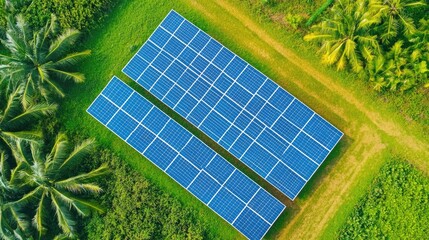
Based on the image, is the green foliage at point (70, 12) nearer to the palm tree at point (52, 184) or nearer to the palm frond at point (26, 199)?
the palm tree at point (52, 184)

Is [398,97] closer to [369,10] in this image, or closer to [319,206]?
[369,10]

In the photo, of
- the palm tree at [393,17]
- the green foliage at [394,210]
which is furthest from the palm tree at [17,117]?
the palm tree at [393,17]

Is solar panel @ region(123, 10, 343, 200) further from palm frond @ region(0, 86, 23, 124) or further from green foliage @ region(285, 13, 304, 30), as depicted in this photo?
palm frond @ region(0, 86, 23, 124)

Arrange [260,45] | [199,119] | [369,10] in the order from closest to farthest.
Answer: [369,10], [199,119], [260,45]

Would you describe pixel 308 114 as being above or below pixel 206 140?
above

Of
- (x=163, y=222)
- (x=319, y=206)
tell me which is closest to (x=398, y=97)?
(x=319, y=206)

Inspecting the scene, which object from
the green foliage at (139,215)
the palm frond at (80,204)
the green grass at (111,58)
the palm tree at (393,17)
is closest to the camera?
the palm tree at (393,17)

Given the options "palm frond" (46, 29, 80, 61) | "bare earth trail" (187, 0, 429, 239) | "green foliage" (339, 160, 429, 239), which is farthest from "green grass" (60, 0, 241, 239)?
"green foliage" (339, 160, 429, 239)

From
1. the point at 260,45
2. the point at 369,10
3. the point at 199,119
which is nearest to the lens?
the point at 369,10
